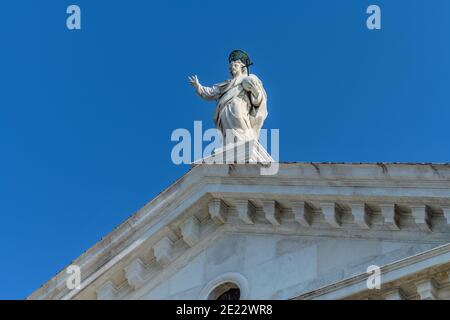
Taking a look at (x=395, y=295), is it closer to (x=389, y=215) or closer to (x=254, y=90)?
(x=389, y=215)

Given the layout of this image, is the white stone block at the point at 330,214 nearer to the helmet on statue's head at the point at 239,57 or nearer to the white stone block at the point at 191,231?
the white stone block at the point at 191,231

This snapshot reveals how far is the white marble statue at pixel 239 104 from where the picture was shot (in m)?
26.7

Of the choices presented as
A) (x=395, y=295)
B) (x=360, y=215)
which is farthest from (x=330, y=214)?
(x=395, y=295)

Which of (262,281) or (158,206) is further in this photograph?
(158,206)

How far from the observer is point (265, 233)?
24.3 metres

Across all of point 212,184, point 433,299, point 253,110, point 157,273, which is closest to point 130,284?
point 157,273

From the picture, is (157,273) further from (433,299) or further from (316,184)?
(433,299)

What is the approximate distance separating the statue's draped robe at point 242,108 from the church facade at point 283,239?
6.49 feet

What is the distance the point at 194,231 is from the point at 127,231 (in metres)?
1.30

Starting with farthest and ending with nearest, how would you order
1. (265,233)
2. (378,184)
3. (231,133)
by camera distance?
(231,133) < (265,233) < (378,184)

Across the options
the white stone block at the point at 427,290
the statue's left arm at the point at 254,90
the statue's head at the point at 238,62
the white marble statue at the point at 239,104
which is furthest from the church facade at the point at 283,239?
the statue's head at the point at 238,62

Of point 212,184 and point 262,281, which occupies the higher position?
point 212,184

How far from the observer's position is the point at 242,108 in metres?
27.0

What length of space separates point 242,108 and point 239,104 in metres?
0.11
